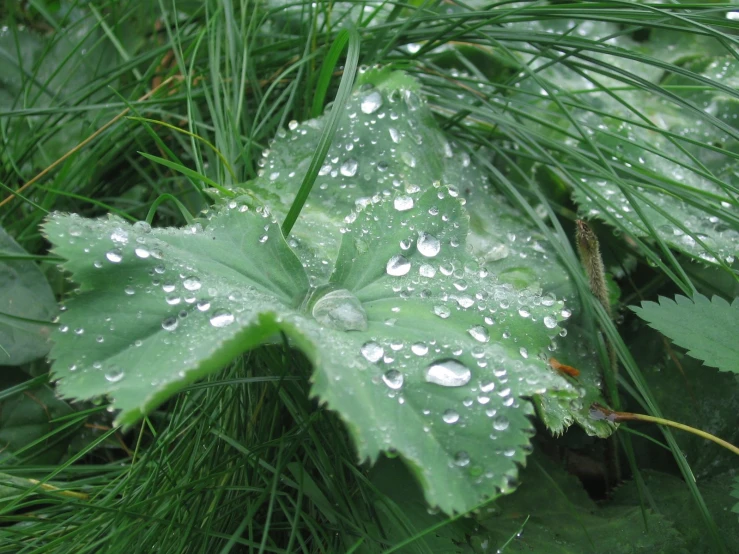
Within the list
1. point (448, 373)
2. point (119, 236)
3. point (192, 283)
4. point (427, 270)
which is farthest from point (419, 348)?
point (119, 236)

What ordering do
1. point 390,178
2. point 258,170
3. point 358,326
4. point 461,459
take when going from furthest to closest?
point 258,170
point 390,178
point 358,326
point 461,459

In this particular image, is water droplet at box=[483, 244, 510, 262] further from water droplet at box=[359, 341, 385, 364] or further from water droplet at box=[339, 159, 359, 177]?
water droplet at box=[359, 341, 385, 364]

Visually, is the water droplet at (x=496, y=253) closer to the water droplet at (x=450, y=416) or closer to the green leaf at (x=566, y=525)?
the green leaf at (x=566, y=525)

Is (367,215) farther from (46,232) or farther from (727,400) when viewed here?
(727,400)

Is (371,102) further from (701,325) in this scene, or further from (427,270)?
(701,325)

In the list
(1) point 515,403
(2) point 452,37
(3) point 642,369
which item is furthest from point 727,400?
(2) point 452,37

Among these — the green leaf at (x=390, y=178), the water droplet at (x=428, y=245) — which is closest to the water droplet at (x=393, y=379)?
the water droplet at (x=428, y=245)
